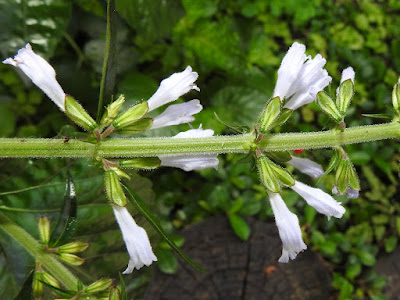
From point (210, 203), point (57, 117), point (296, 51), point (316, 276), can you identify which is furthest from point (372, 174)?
point (296, 51)

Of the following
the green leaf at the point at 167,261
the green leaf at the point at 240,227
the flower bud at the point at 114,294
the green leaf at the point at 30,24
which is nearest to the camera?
the flower bud at the point at 114,294

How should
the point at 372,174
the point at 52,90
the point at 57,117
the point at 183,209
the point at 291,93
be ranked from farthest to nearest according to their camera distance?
the point at 372,174
the point at 183,209
the point at 57,117
the point at 291,93
the point at 52,90

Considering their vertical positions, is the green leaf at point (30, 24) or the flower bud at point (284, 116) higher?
the green leaf at point (30, 24)

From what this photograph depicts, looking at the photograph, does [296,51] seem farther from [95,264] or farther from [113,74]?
[95,264]

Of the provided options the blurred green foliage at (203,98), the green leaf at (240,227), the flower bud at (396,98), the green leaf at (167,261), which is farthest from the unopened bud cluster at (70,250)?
the green leaf at (240,227)

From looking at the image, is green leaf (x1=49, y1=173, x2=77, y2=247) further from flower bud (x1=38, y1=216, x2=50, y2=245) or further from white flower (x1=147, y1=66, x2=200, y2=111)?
white flower (x1=147, y1=66, x2=200, y2=111)

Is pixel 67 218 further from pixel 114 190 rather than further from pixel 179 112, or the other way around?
pixel 179 112

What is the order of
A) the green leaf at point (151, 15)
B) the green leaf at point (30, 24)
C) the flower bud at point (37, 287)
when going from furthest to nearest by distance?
the green leaf at point (151, 15)
the green leaf at point (30, 24)
the flower bud at point (37, 287)

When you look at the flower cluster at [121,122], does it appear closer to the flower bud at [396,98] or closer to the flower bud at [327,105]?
the flower bud at [327,105]
